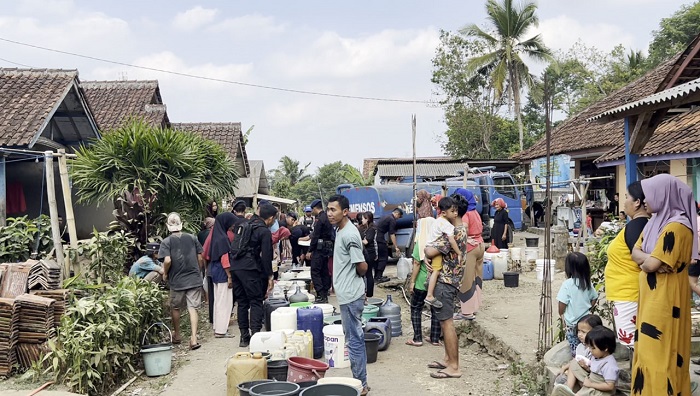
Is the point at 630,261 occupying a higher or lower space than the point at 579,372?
higher

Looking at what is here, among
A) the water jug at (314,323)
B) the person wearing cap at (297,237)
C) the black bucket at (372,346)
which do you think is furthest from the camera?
the person wearing cap at (297,237)

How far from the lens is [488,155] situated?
1240 inches

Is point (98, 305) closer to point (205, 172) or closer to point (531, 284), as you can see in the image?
point (205, 172)

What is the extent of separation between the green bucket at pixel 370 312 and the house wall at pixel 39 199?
8.38m

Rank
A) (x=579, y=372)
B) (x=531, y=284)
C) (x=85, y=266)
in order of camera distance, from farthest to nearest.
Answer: (x=531, y=284) → (x=85, y=266) → (x=579, y=372)

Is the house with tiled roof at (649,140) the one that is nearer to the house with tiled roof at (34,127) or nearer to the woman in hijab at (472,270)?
the woman in hijab at (472,270)

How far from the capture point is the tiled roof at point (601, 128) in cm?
1655

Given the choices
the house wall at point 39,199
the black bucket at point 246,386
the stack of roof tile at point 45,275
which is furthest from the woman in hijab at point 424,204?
the house wall at point 39,199

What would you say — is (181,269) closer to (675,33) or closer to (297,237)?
(297,237)

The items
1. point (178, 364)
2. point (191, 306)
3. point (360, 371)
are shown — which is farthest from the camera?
point (191, 306)

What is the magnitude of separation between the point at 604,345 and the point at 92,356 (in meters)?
4.70

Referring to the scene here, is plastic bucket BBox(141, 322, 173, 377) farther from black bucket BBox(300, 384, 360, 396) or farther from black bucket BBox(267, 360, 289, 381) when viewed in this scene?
black bucket BBox(300, 384, 360, 396)

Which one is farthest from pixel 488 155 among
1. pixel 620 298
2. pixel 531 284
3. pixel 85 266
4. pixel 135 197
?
pixel 620 298

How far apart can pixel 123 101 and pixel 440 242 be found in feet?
54.6
